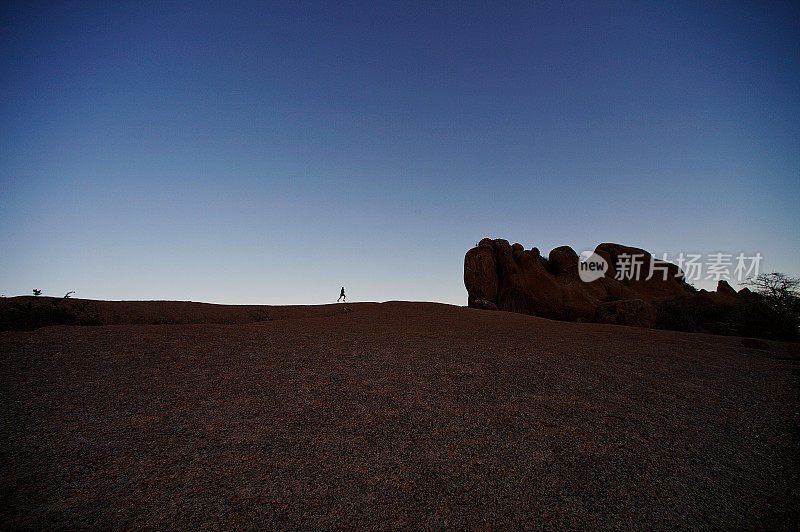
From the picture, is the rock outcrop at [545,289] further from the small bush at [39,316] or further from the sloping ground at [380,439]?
the small bush at [39,316]

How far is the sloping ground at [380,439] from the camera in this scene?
251 cm

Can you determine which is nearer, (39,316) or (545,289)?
(39,316)

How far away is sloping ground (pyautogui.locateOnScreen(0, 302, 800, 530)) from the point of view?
2.51m

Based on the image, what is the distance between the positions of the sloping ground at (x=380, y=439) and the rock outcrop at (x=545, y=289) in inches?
423

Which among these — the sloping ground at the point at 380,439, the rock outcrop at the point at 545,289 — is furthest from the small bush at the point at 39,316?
the rock outcrop at the point at 545,289

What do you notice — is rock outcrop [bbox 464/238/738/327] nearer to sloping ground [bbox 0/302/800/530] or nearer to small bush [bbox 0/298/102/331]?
sloping ground [bbox 0/302/800/530]

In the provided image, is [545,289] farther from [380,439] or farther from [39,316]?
[39,316]

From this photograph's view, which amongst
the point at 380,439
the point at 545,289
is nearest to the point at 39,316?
the point at 380,439

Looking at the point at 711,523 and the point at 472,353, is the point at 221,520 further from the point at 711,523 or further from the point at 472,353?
the point at 472,353

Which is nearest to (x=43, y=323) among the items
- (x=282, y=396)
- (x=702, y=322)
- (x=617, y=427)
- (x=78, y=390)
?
(x=78, y=390)

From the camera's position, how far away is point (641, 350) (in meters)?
8.52

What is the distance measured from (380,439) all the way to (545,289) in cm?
2051

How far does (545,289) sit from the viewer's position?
859 inches

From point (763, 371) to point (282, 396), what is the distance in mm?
9325
